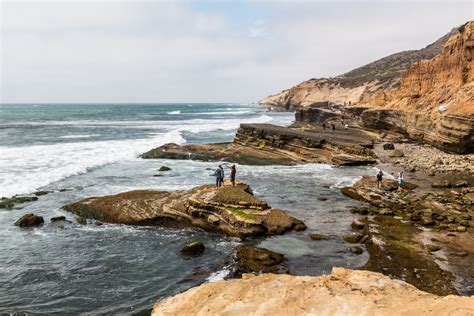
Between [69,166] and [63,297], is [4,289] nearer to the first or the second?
[63,297]

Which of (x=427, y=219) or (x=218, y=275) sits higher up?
(x=427, y=219)

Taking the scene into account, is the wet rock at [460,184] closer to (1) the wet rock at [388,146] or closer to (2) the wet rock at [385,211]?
(2) the wet rock at [385,211]

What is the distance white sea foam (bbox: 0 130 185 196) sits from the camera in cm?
3016

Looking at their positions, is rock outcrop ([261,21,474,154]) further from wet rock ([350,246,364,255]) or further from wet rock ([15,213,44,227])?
wet rock ([15,213,44,227])

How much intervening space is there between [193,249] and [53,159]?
27851mm

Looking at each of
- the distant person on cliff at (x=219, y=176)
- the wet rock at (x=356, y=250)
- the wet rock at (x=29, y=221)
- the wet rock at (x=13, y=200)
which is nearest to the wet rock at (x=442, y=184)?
the wet rock at (x=356, y=250)

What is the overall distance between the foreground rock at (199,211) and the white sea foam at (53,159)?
29.3ft

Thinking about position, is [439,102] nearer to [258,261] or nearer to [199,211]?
[199,211]

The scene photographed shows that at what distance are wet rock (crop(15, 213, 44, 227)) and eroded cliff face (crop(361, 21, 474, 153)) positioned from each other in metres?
32.3

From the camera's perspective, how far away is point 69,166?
1420 inches

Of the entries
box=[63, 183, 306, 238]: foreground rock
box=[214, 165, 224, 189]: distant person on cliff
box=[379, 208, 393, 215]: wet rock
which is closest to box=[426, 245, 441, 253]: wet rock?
box=[379, 208, 393, 215]: wet rock

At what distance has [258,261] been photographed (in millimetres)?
16094

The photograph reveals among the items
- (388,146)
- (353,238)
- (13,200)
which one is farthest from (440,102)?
(13,200)

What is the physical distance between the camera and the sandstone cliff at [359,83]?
348ft
